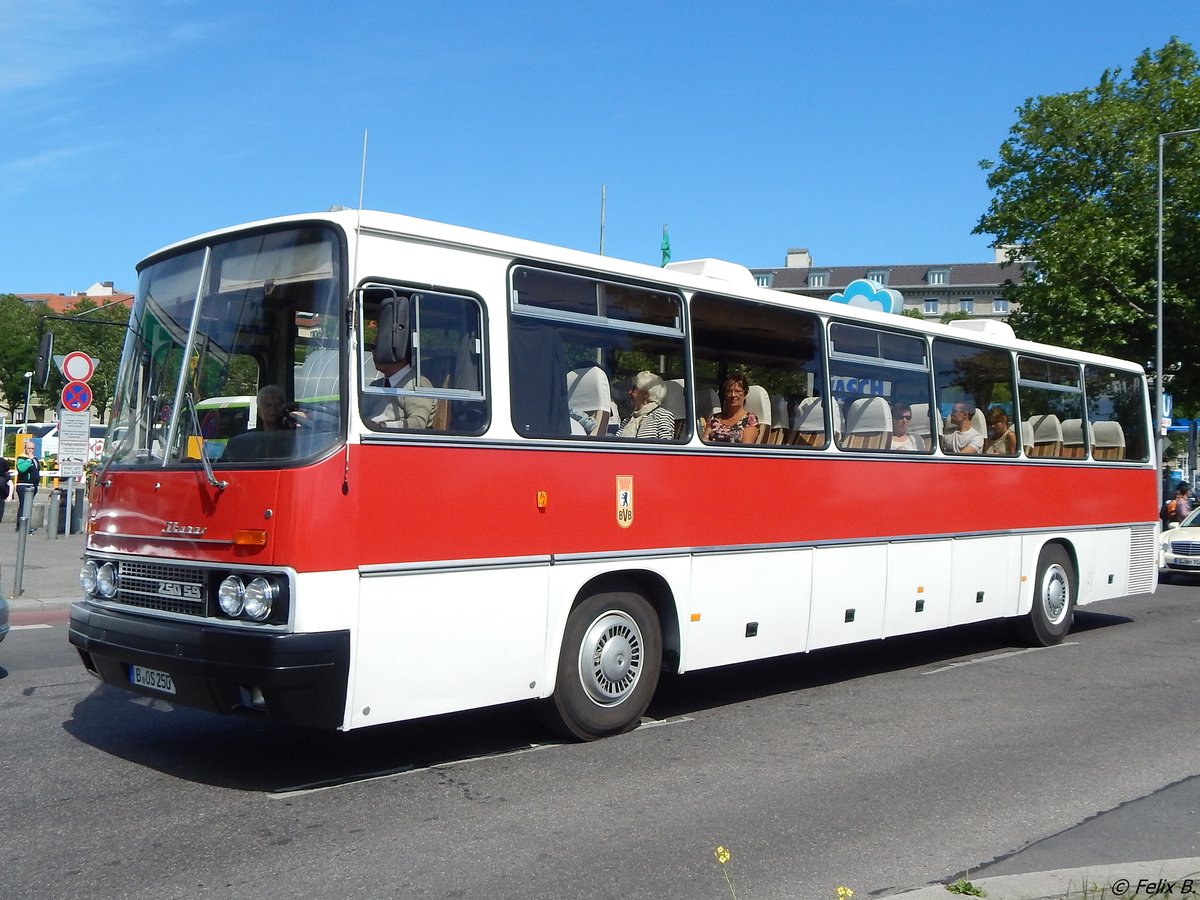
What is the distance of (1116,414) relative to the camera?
14492 mm

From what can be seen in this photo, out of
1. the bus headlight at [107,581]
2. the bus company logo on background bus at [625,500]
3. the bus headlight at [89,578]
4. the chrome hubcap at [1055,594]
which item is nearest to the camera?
the bus headlight at [107,581]

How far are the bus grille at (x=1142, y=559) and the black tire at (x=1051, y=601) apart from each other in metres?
1.64

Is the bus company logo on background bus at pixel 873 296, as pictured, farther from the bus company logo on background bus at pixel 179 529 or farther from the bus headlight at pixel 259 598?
the bus headlight at pixel 259 598

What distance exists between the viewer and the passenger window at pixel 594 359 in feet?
24.1

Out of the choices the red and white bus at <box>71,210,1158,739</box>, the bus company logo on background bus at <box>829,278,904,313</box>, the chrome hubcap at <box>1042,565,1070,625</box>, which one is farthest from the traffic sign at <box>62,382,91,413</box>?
the chrome hubcap at <box>1042,565,1070,625</box>

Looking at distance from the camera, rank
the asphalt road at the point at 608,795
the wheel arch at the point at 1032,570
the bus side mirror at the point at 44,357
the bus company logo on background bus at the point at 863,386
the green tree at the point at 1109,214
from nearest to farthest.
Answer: the asphalt road at the point at 608,795, the bus side mirror at the point at 44,357, the bus company logo on background bus at the point at 863,386, the wheel arch at the point at 1032,570, the green tree at the point at 1109,214

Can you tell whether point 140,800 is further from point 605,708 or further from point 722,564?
point 722,564

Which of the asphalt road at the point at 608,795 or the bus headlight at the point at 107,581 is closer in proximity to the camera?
the asphalt road at the point at 608,795

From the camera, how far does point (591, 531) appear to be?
25.0 ft

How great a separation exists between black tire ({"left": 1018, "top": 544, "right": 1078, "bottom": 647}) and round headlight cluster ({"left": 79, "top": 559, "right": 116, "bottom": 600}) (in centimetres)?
934

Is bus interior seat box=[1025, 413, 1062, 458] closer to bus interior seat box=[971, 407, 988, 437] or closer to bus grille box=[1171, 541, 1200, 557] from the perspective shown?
bus interior seat box=[971, 407, 988, 437]

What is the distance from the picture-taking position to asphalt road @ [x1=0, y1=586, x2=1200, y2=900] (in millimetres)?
5219

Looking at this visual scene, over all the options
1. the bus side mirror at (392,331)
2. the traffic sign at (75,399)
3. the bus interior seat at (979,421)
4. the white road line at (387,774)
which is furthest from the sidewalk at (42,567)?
the bus interior seat at (979,421)

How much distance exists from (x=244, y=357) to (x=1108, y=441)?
36.2ft
